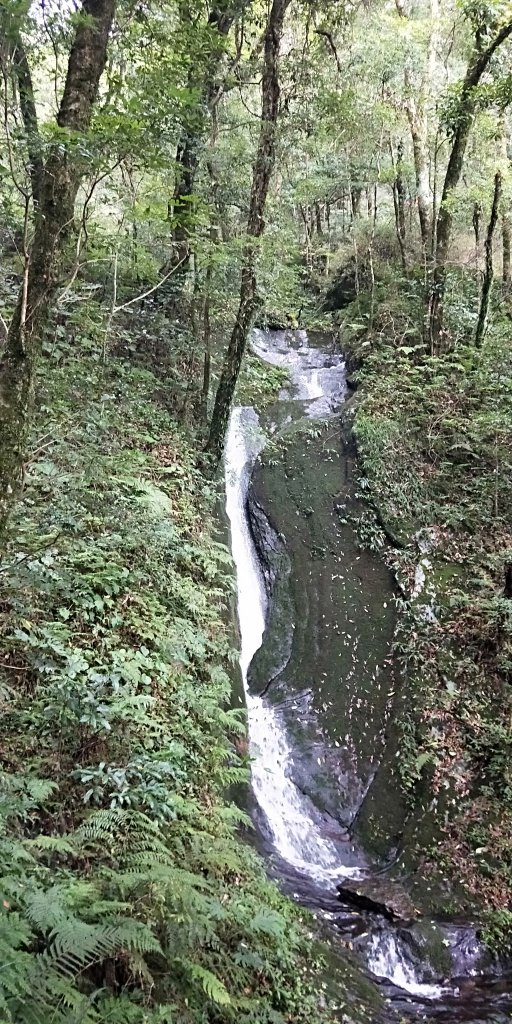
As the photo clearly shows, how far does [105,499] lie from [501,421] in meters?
8.06

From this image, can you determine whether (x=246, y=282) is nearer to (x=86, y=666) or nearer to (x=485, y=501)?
(x=485, y=501)

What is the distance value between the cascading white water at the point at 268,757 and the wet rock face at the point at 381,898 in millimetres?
405

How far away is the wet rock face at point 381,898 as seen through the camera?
6.81m

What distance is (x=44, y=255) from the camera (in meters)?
A: 4.63

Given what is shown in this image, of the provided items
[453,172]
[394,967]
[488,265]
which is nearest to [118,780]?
[394,967]

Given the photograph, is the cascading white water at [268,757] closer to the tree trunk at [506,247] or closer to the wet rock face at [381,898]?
the wet rock face at [381,898]

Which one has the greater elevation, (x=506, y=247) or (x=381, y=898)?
(x=506, y=247)

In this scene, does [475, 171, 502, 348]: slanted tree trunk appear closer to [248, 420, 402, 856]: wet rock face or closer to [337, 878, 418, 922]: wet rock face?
[248, 420, 402, 856]: wet rock face

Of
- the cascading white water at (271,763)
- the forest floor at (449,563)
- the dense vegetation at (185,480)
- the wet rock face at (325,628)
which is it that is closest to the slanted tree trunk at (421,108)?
the dense vegetation at (185,480)

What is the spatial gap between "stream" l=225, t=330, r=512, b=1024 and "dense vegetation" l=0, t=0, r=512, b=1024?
0.56 metres

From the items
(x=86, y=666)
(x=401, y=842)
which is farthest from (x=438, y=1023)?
(x=86, y=666)

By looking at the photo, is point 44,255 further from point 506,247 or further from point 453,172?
point 506,247

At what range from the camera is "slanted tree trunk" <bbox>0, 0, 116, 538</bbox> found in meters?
4.50

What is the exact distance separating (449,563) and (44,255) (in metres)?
8.42
